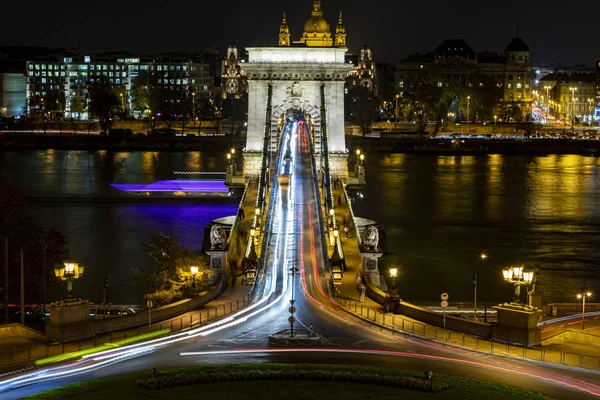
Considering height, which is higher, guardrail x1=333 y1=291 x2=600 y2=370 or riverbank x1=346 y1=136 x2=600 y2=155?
riverbank x1=346 y1=136 x2=600 y2=155

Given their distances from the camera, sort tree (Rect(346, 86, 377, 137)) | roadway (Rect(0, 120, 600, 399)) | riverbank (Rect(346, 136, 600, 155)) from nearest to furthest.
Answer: roadway (Rect(0, 120, 600, 399)), riverbank (Rect(346, 136, 600, 155)), tree (Rect(346, 86, 377, 137))

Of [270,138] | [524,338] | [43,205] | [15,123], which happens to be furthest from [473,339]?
[15,123]

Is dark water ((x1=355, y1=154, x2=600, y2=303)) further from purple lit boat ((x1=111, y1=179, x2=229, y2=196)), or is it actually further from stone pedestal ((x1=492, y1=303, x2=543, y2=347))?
stone pedestal ((x1=492, y1=303, x2=543, y2=347))

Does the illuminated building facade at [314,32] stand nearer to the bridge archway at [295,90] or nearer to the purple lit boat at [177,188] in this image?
the bridge archway at [295,90]

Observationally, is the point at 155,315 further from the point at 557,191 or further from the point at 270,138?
the point at 557,191

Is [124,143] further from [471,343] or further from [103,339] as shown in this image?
[471,343]

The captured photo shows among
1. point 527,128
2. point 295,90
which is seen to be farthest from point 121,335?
point 527,128

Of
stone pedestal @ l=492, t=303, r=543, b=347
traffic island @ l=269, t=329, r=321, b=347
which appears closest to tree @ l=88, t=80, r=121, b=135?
traffic island @ l=269, t=329, r=321, b=347
